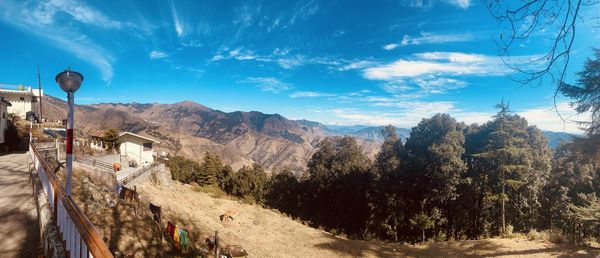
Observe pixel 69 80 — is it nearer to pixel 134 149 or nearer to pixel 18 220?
pixel 18 220

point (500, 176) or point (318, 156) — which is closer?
point (500, 176)

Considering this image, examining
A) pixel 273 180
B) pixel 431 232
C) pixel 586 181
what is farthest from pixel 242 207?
pixel 586 181

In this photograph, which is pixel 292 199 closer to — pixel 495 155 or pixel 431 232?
pixel 431 232

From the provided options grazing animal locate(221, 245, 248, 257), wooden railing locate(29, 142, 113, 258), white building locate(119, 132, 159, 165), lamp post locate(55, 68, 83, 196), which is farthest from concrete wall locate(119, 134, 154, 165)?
lamp post locate(55, 68, 83, 196)

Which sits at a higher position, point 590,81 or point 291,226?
point 590,81

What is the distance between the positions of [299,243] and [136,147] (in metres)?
27.0

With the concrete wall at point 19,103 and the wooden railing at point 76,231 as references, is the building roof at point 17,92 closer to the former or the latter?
the concrete wall at point 19,103

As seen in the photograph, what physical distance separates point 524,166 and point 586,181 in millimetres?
13743

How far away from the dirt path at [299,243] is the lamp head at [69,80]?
12.8 metres

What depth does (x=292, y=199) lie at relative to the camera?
4056 centimetres

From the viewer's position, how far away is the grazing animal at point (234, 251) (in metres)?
15.6

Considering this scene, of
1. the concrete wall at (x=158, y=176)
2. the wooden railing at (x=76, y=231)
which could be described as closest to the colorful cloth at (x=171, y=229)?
the wooden railing at (x=76, y=231)

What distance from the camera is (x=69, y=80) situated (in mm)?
4887

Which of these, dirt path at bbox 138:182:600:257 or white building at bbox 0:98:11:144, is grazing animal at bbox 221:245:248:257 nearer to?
dirt path at bbox 138:182:600:257
